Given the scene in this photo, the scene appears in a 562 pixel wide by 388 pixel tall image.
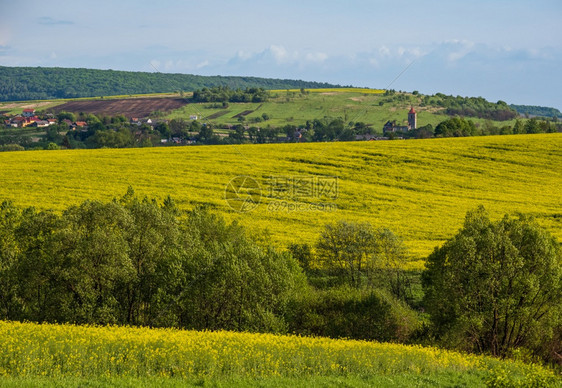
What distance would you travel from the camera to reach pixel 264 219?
161 feet

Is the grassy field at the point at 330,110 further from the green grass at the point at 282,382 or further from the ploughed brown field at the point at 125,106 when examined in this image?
the green grass at the point at 282,382

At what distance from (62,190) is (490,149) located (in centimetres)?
4591

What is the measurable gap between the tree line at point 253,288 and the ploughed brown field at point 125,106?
3287 inches

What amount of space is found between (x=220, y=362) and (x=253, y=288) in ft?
29.0

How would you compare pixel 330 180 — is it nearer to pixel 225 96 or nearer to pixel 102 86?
pixel 225 96

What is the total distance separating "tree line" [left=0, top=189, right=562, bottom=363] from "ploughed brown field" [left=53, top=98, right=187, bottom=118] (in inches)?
3287

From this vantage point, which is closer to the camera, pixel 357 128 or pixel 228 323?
pixel 228 323

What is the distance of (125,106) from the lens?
131 meters

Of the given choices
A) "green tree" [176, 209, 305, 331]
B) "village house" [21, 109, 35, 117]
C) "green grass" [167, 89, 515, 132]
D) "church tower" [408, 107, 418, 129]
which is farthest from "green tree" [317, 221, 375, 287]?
"village house" [21, 109, 35, 117]

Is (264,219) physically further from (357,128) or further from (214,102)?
(214,102)

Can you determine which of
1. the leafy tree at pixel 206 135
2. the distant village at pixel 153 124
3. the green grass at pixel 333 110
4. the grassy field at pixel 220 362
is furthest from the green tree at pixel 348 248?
the leafy tree at pixel 206 135

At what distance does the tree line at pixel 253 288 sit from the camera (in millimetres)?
26781

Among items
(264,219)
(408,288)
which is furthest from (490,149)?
(408,288)

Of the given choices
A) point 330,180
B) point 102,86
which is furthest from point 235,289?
point 102,86
